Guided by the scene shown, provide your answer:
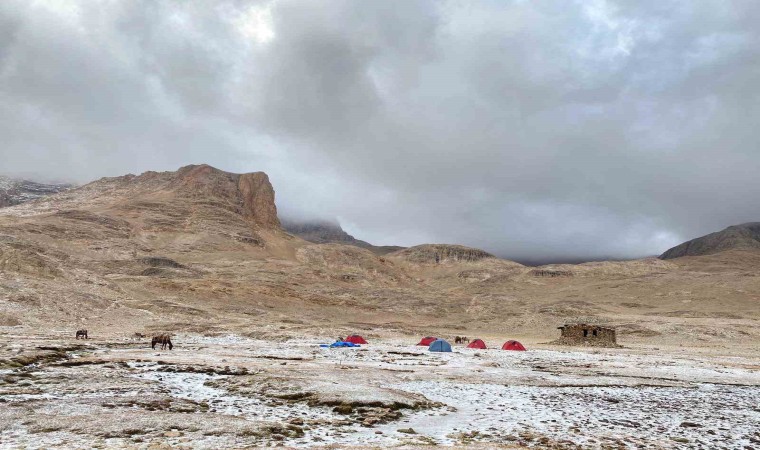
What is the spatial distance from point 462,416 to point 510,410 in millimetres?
2357

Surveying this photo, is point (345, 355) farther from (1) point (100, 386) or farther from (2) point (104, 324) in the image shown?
(2) point (104, 324)

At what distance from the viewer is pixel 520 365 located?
37594 mm

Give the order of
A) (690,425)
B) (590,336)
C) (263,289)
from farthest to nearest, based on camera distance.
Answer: (263,289) → (590,336) → (690,425)

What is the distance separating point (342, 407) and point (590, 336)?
5862cm

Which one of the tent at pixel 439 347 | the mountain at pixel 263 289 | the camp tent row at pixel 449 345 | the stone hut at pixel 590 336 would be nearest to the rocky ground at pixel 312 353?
the mountain at pixel 263 289

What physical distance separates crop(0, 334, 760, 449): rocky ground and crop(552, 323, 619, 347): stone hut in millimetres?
36261

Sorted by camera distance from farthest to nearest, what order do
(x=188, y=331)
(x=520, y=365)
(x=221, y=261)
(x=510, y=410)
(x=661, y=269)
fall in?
(x=661, y=269) < (x=221, y=261) < (x=188, y=331) < (x=520, y=365) < (x=510, y=410)

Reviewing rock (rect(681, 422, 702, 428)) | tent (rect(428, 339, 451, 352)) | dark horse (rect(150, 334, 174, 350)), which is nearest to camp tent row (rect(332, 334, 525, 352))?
tent (rect(428, 339, 451, 352))

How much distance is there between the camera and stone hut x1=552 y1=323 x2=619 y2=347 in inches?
2598

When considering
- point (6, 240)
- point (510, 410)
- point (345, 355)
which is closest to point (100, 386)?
point (510, 410)

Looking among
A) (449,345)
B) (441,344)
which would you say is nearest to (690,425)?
(441,344)

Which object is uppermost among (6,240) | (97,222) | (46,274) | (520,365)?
(97,222)

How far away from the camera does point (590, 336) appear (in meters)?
67.2

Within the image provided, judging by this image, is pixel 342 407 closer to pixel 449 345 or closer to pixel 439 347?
pixel 439 347
